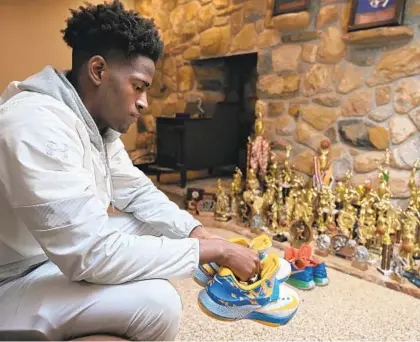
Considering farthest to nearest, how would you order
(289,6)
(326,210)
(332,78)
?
(289,6), (332,78), (326,210)

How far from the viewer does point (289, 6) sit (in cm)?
234

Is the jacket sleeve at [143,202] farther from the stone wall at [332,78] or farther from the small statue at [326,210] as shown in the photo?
the stone wall at [332,78]

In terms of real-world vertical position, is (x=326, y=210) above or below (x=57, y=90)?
below

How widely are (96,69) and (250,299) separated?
0.63m

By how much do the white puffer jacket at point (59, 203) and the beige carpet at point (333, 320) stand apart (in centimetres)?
55

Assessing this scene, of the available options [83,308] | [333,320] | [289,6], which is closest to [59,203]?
[83,308]

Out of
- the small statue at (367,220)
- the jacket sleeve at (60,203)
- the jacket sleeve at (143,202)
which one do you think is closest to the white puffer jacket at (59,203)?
the jacket sleeve at (60,203)

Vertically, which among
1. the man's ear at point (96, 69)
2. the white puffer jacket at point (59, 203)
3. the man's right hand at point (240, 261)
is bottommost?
the man's right hand at point (240, 261)

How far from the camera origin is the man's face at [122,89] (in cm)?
88

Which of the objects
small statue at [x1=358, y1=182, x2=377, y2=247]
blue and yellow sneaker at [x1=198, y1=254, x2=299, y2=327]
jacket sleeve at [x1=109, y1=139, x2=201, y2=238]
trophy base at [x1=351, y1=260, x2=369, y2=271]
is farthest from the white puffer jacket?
small statue at [x1=358, y1=182, x2=377, y2=247]

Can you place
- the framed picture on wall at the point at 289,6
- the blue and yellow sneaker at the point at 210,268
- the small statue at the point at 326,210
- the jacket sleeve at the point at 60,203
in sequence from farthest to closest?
the framed picture on wall at the point at 289,6 < the small statue at the point at 326,210 < the blue and yellow sneaker at the point at 210,268 < the jacket sleeve at the point at 60,203

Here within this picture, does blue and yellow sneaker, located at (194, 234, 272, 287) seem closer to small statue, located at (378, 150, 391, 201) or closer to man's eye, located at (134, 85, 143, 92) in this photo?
man's eye, located at (134, 85, 143, 92)

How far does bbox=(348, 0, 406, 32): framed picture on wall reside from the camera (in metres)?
1.86

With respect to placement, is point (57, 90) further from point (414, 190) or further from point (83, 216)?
point (414, 190)
